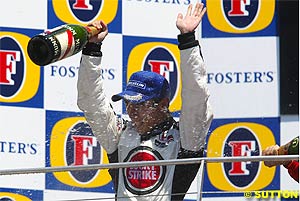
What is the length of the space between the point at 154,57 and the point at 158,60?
19 mm

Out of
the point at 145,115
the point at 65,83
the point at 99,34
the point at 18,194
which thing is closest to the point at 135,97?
the point at 145,115

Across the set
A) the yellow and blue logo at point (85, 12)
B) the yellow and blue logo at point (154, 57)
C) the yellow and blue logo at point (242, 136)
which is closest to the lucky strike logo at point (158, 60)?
the yellow and blue logo at point (154, 57)

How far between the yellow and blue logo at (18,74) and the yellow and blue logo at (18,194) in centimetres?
109

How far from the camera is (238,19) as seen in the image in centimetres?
369

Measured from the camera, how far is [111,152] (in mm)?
2443

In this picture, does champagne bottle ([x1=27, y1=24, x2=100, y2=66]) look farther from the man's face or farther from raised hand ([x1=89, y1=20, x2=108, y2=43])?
the man's face

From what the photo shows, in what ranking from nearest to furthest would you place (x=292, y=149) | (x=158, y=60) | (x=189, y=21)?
1. (x=292, y=149)
2. (x=189, y=21)
3. (x=158, y=60)

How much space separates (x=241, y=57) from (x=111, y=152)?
1.34m

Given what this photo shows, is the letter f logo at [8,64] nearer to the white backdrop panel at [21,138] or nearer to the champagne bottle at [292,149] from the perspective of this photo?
the white backdrop panel at [21,138]

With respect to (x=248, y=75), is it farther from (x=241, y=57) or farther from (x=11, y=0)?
(x=11, y=0)

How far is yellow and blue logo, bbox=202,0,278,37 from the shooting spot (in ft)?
12.0

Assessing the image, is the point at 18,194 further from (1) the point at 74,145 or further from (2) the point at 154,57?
(2) the point at 154,57

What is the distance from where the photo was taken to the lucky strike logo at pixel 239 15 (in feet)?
12.1

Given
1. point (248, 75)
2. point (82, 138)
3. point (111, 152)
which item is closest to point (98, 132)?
point (111, 152)
